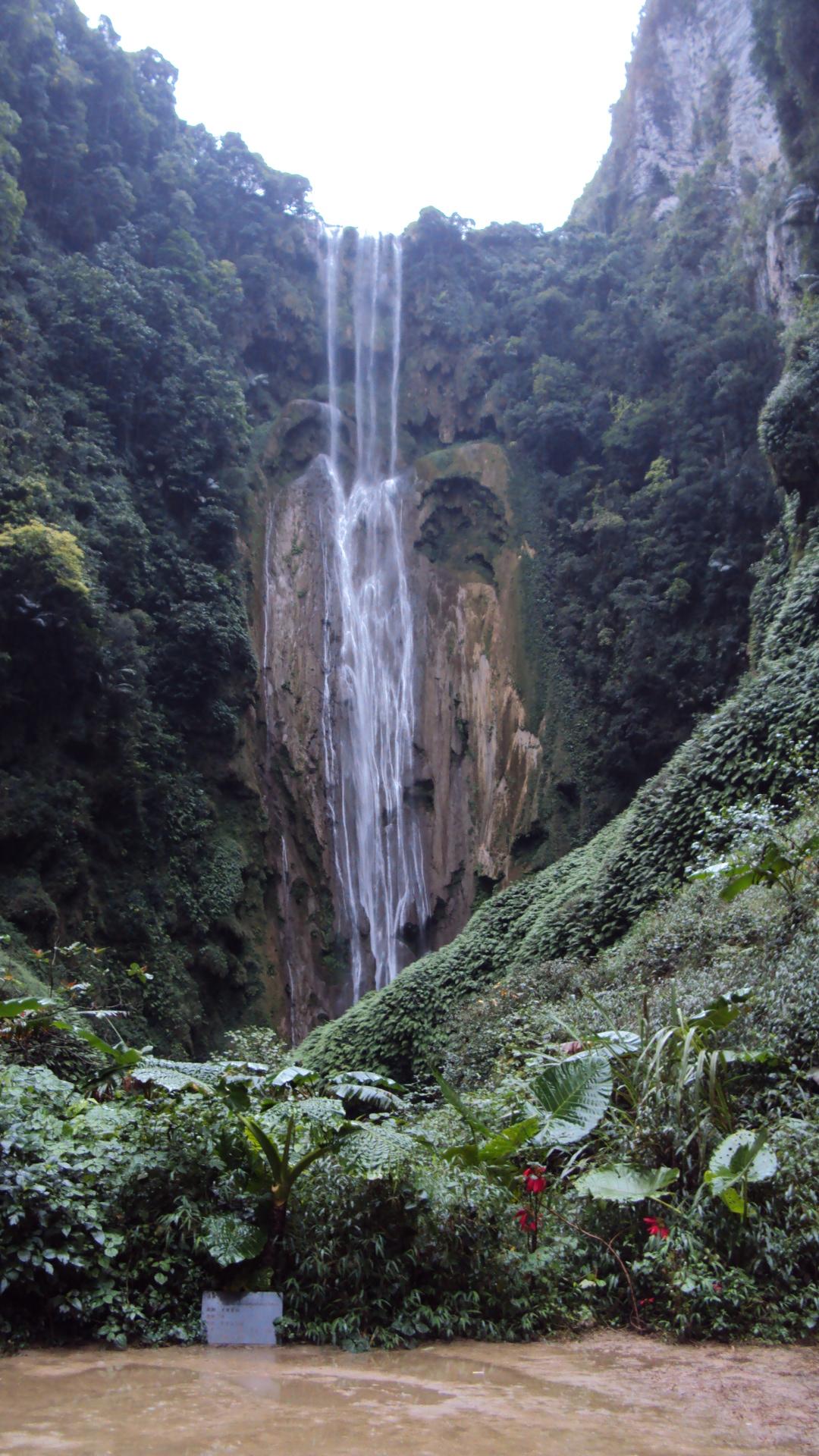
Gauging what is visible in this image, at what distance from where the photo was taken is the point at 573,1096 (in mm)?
4668

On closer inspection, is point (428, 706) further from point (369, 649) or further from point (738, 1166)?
point (738, 1166)

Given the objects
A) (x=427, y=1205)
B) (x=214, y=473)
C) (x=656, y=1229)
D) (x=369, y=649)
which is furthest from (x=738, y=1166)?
(x=369, y=649)

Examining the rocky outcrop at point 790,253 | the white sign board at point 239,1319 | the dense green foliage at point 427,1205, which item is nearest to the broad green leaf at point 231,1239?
the dense green foliage at point 427,1205

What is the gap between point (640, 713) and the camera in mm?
19625

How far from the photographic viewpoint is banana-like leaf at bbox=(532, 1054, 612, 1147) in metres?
4.53

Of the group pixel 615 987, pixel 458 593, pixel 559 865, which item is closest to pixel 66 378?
pixel 458 593

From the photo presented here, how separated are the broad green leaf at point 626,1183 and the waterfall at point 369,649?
53.6ft

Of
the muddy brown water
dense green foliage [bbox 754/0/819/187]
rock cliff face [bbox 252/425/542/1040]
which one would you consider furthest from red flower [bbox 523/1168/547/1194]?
dense green foliage [bbox 754/0/819/187]

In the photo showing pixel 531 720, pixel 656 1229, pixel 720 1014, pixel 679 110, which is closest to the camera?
pixel 656 1229

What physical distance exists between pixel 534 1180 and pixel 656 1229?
48 centimetres

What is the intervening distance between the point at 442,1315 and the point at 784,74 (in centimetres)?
1896

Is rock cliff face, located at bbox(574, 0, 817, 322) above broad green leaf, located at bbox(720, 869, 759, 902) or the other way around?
above

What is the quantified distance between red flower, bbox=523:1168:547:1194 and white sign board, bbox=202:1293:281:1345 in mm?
1061

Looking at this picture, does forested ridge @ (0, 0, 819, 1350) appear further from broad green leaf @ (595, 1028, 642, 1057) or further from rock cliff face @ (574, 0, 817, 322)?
rock cliff face @ (574, 0, 817, 322)
